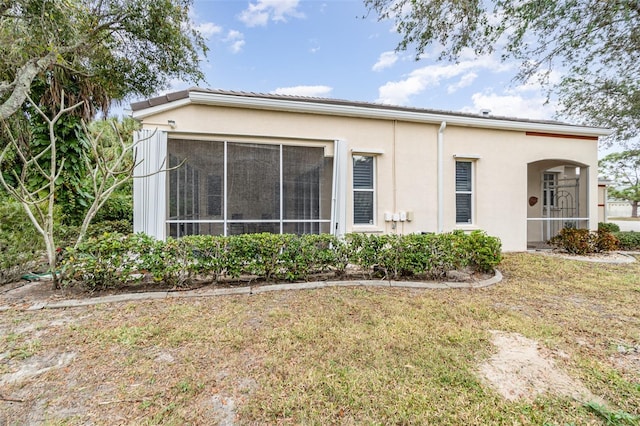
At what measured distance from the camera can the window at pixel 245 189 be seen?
20.6ft

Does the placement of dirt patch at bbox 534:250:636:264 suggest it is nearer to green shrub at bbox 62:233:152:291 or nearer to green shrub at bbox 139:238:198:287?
green shrub at bbox 139:238:198:287

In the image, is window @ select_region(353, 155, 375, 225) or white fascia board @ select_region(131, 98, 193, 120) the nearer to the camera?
white fascia board @ select_region(131, 98, 193, 120)

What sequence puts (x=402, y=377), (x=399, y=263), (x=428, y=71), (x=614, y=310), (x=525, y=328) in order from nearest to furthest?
(x=402, y=377)
(x=525, y=328)
(x=614, y=310)
(x=399, y=263)
(x=428, y=71)

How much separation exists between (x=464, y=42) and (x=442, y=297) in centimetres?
541

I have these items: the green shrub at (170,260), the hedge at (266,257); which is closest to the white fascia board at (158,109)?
the hedge at (266,257)

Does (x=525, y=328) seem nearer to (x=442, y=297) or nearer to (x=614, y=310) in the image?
(x=442, y=297)

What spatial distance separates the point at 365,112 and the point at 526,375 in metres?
6.07

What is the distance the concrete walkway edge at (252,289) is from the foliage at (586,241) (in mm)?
4575

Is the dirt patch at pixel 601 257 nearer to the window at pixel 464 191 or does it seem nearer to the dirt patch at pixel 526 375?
the window at pixel 464 191

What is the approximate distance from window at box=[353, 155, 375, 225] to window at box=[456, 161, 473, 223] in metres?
2.75

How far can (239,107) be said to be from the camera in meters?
6.44

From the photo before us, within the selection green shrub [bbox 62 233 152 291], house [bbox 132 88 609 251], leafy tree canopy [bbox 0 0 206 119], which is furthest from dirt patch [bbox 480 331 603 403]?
leafy tree canopy [bbox 0 0 206 119]

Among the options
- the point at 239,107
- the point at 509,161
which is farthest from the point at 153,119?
the point at 509,161

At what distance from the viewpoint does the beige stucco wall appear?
6455 millimetres
